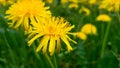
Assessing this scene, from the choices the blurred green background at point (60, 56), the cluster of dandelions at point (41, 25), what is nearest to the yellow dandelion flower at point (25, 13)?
the cluster of dandelions at point (41, 25)

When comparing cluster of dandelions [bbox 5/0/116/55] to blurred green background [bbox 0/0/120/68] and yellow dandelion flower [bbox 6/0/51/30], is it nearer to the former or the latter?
yellow dandelion flower [bbox 6/0/51/30]

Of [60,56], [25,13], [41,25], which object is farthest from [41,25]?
[60,56]

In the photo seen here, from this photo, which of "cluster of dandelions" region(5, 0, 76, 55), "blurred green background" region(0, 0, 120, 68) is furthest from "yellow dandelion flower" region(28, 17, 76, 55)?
"blurred green background" region(0, 0, 120, 68)

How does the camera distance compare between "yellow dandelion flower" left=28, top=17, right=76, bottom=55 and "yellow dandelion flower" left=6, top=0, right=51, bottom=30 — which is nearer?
"yellow dandelion flower" left=28, top=17, right=76, bottom=55

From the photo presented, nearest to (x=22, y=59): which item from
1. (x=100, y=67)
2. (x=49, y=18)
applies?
(x=100, y=67)

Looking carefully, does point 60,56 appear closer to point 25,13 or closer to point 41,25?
point 25,13

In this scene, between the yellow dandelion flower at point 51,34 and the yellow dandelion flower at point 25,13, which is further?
the yellow dandelion flower at point 25,13

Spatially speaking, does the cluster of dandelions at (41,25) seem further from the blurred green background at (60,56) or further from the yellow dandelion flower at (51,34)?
the blurred green background at (60,56)
